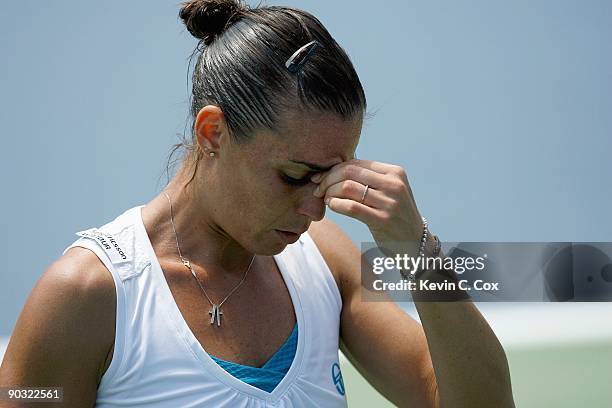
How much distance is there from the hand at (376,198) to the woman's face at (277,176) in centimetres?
2

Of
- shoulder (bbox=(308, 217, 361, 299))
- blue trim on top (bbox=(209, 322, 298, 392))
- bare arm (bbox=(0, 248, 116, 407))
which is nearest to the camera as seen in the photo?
bare arm (bbox=(0, 248, 116, 407))

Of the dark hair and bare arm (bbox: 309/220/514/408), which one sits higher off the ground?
the dark hair

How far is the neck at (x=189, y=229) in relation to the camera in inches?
48.7

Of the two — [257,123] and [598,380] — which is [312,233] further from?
[598,380]

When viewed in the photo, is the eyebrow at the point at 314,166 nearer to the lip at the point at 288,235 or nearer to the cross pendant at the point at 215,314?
the lip at the point at 288,235

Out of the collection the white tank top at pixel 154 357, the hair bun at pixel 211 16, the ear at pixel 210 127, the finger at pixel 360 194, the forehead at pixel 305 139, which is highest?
the hair bun at pixel 211 16

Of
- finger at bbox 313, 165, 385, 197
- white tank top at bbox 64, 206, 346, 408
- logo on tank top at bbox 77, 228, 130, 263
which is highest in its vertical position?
finger at bbox 313, 165, 385, 197

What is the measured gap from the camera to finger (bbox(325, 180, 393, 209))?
3.68ft

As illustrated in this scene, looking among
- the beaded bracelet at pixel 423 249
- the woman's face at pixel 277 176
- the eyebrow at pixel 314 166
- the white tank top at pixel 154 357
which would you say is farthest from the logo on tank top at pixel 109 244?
the beaded bracelet at pixel 423 249

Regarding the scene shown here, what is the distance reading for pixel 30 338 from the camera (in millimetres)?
1077

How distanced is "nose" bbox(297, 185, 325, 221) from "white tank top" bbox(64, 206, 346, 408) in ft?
0.64

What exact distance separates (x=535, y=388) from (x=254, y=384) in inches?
55.0

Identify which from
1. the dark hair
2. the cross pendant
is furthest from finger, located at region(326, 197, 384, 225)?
the cross pendant

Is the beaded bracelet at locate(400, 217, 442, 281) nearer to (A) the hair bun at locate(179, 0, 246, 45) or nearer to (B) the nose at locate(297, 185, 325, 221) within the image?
(B) the nose at locate(297, 185, 325, 221)
